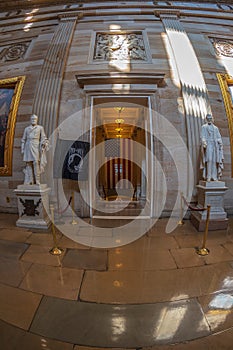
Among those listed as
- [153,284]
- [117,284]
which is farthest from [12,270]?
[153,284]

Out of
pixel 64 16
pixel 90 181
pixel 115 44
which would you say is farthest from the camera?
pixel 64 16

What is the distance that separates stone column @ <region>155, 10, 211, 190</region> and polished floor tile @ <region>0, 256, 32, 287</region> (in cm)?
471

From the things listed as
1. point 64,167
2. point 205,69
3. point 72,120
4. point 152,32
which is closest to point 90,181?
point 64,167

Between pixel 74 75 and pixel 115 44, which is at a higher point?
pixel 115 44

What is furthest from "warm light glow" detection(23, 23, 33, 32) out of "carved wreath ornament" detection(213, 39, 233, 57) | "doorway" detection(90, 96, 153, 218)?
"carved wreath ornament" detection(213, 39, 233, 57)

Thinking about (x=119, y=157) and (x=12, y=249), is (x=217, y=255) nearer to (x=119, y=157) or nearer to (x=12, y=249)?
(x=12, y=249)

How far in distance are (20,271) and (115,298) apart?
155 cm

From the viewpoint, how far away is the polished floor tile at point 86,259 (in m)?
2.82

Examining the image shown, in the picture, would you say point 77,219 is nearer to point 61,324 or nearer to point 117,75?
point 61,324

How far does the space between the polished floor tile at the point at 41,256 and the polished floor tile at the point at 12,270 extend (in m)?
0.14

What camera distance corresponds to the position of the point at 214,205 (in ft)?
14.7

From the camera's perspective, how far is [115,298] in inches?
84.7

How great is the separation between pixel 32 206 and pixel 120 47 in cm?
607

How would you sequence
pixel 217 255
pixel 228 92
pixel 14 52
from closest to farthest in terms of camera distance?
pixel 217 255 < pixel 228 92 < pixel 14 52
